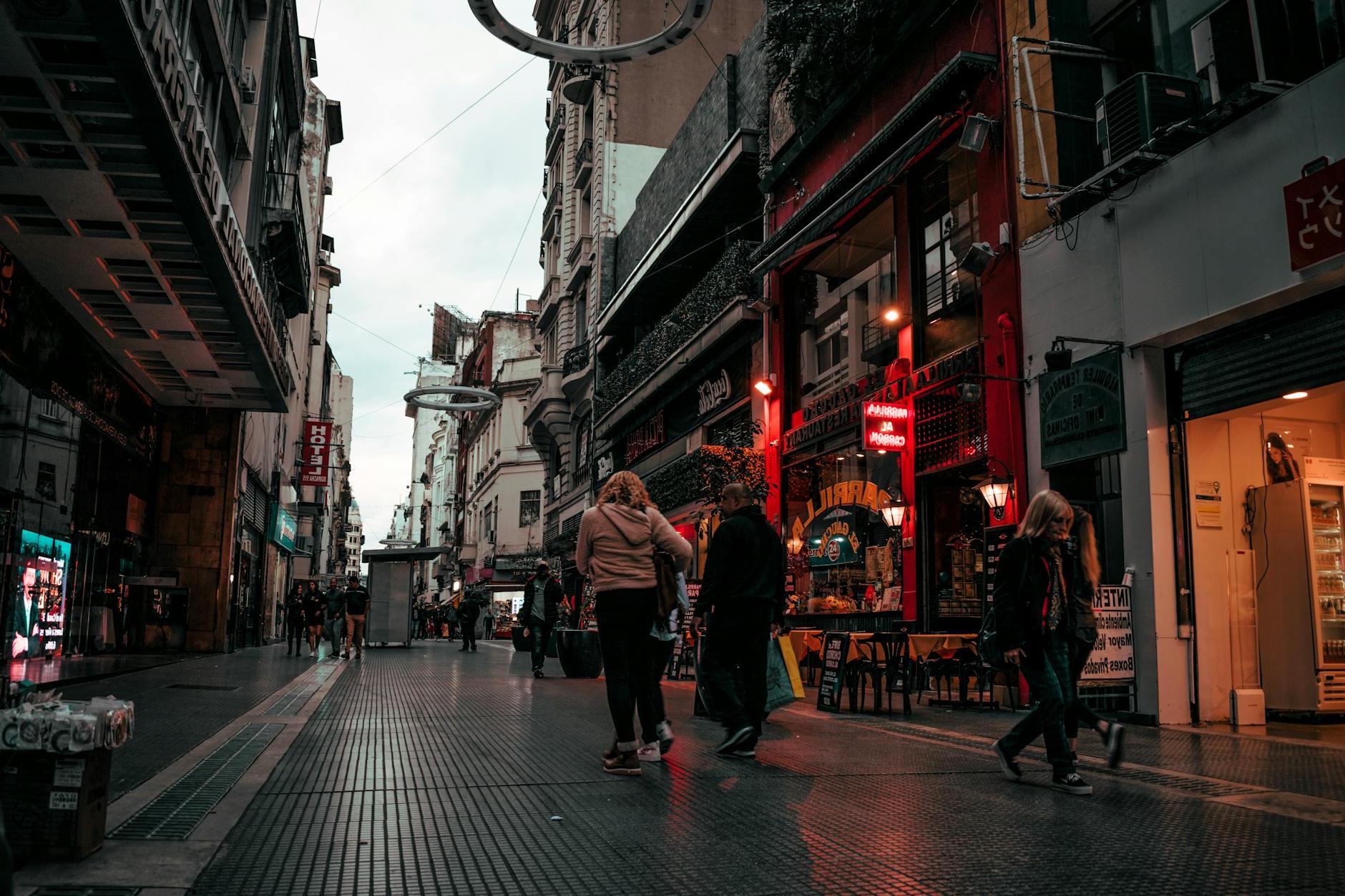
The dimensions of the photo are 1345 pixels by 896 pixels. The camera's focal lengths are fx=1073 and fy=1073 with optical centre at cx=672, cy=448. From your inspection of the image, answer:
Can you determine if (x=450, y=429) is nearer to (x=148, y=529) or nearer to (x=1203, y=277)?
(x=148, y=529)

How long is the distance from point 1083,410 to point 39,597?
1393cm

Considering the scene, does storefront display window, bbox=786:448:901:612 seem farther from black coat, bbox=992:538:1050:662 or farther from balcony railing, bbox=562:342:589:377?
balcony railing, bbox=562:342:589:377

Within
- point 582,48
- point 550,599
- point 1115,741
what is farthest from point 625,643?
point 550,599

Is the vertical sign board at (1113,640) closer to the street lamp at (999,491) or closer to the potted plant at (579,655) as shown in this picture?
the street lamp at (999,491)

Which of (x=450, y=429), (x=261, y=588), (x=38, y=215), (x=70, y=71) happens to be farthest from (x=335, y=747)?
(x=450, y=429)

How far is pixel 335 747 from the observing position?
7.27m

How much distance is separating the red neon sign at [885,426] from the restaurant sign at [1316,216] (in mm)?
6440

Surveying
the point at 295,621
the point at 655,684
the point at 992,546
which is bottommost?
the point at 655,684

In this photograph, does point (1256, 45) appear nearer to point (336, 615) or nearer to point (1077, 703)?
point (1077, 703)

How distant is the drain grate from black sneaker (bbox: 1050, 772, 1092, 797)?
169 inches

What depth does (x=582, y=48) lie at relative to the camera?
14148 mm

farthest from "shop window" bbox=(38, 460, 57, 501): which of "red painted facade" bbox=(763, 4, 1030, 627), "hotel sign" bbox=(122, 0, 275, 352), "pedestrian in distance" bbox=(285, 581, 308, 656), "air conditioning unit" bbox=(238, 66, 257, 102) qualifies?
"red painted facade" bbox=(763, 4, 1030, 627)

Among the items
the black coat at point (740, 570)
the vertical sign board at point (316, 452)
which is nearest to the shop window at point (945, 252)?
the black coat at point (740, 570)

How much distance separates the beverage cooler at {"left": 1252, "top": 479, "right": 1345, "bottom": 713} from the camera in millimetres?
9773
